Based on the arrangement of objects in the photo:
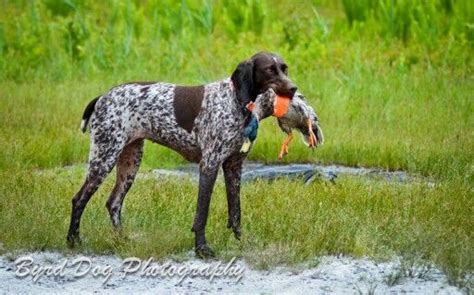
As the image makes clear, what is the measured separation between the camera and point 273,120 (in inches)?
543

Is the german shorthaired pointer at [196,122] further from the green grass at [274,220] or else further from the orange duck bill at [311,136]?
the orange duck bill at [311,136]

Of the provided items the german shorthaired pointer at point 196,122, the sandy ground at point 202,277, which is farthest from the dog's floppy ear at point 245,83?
the sandy ground at point 202,277

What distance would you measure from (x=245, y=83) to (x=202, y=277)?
1488 mm

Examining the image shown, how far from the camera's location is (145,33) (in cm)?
1781

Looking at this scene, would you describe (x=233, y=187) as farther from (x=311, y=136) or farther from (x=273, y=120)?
(x=273, y=120)

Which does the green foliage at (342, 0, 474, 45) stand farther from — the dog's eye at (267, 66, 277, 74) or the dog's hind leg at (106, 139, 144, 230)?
the dog's eye at (267, 66, 277, 74)

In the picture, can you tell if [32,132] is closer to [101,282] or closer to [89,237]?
[89,237]

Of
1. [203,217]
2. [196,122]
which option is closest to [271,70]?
[196,122]

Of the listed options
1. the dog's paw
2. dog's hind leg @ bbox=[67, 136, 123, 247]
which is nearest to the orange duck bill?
the dog's paw

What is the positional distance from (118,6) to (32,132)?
188 inches

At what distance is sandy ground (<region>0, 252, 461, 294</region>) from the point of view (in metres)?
8.10

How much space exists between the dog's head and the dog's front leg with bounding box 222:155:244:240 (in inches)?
22.5

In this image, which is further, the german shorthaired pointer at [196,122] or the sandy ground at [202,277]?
the german shorthaired pointer at [196,122]

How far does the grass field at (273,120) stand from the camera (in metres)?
9.05
